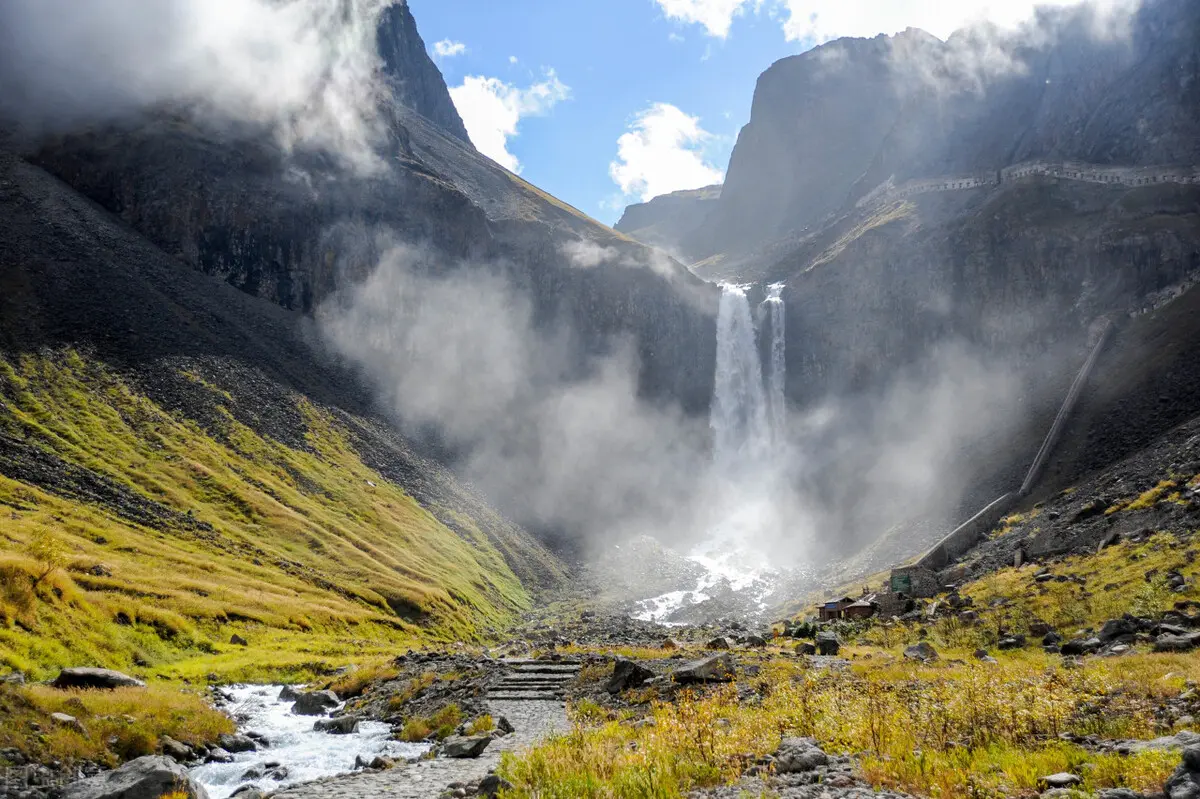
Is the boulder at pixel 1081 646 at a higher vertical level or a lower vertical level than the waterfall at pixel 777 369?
lower

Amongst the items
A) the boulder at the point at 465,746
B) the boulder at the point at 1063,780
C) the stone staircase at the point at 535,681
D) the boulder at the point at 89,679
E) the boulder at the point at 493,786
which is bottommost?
the stone staircase at the point at 535,681

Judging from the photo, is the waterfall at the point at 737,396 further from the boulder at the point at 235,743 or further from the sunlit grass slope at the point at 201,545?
the boulder at the point at 235,743

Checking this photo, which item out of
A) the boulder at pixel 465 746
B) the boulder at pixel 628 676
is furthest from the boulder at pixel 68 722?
the boulder at pixel 628 676

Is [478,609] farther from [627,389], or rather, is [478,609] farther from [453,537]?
[627,389]

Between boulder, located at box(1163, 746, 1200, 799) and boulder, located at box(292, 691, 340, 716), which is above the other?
boulder, located at box(1163, 746, 1200, 799)

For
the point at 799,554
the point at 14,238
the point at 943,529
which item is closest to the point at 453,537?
the point at 799,554

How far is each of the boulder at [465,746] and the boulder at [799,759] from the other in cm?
791

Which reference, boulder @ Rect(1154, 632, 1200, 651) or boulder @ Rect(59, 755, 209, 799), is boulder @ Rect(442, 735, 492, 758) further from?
boulder @ Rect(1154, 632, 1200, 651)

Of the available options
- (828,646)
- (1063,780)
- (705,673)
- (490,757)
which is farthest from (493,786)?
(828,646)

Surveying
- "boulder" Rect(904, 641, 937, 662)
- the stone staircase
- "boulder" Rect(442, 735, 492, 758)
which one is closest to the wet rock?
"boulder" Rect(442, 735, 492, 758)

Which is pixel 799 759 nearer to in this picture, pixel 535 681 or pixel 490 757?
pixel 490 757

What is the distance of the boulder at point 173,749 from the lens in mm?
17562

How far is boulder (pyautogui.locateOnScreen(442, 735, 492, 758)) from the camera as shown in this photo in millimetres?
15805

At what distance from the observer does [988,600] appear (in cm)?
3525
